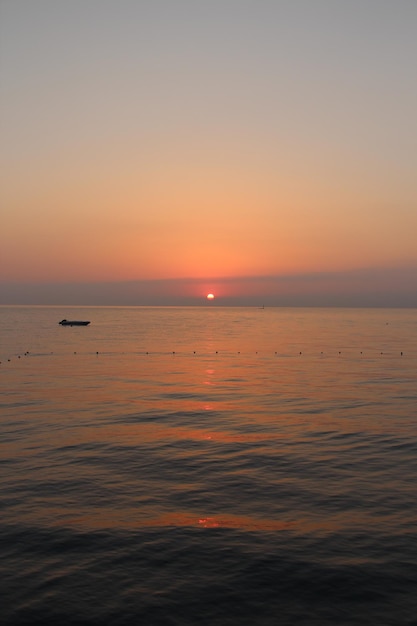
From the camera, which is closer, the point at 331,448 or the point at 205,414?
the point at 331,448

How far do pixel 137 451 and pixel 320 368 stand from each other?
49.4m

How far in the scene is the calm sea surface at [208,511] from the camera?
15.2 meters

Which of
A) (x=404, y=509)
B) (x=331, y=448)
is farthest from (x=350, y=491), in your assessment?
(x=331, y=448)

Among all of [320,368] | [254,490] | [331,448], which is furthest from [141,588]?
[320,368]

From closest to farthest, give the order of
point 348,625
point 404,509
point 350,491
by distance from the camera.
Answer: point 348,625 → point 404,509 → point 350,491

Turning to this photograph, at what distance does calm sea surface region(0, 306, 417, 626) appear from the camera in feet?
50.0

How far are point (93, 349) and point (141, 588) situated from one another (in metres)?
90.8

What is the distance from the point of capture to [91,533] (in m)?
19.5

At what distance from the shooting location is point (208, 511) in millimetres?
21781

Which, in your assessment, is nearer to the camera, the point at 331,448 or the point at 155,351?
the point at 331,448

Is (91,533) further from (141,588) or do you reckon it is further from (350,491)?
(350,491)

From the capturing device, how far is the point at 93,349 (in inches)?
4112

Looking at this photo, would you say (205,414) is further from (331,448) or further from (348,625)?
(348,625)

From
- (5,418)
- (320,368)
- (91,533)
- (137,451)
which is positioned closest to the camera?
(91,533)
